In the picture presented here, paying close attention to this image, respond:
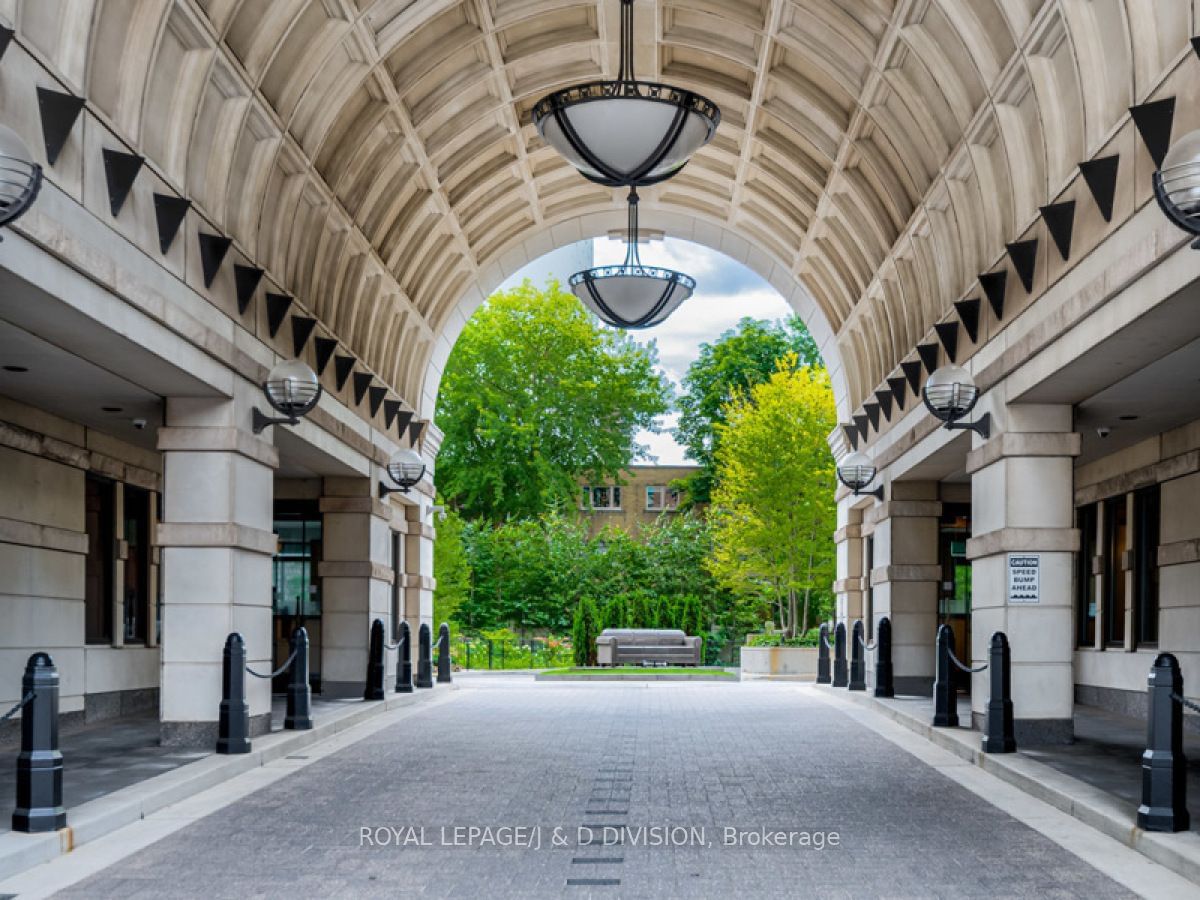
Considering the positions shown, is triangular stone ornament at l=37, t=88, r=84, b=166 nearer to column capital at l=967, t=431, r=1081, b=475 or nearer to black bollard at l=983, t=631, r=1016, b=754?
black bollard at l=983, t=631, r=1016, b=754

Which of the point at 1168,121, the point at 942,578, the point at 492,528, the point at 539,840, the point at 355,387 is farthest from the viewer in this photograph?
the point at 492,528

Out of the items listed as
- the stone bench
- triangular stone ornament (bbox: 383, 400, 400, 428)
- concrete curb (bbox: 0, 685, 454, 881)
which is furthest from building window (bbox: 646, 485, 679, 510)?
concrete curb (bbox: 0, 685, 454, 881)

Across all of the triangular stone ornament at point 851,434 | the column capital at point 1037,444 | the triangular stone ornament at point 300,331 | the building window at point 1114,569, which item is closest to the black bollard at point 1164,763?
the column capital at point 1037,444

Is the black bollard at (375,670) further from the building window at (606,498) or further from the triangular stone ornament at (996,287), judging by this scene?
the building window at (606,498)

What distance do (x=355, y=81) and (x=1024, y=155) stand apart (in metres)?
7.65

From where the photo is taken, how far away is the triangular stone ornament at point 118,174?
37.5 ft

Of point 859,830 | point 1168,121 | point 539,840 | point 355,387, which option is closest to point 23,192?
point 539,840

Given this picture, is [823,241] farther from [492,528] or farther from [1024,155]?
[492,528]

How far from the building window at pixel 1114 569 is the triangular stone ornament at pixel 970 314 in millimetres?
5252

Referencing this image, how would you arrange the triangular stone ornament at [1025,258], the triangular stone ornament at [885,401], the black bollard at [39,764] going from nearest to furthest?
the black bollard at [39,764] < the triangular stone ornament at [1025,258] < the triangular stone ornament at [885,401]

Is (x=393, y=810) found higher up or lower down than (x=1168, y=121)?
lower down

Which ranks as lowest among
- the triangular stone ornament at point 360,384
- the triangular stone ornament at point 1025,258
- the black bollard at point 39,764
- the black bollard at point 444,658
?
the black bollard at point 444,658

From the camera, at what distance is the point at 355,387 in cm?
2167

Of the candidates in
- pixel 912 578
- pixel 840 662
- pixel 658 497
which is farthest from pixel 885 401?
pixel 658 497
